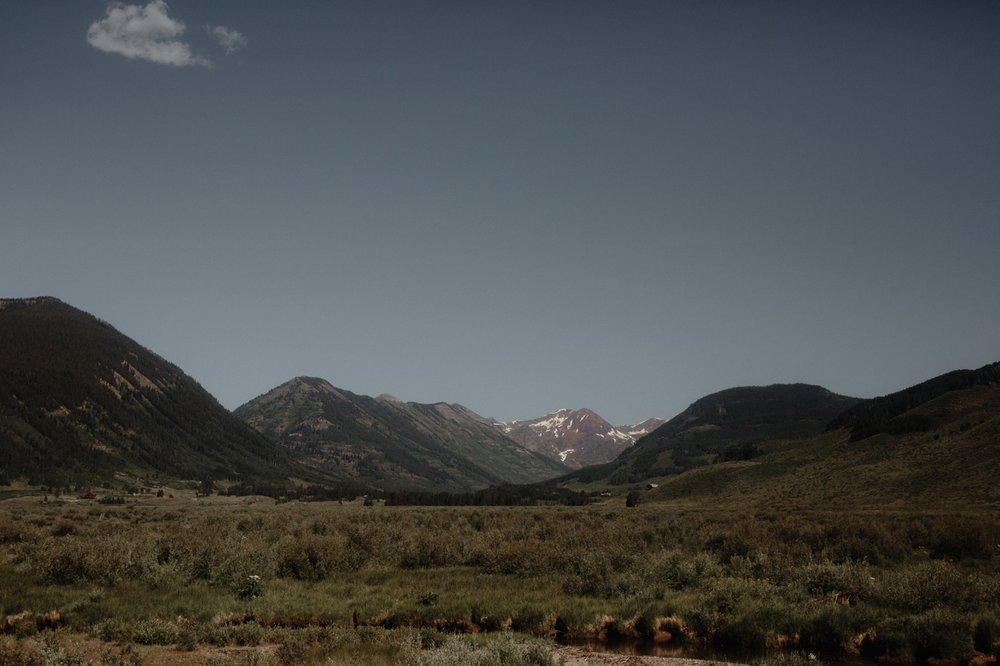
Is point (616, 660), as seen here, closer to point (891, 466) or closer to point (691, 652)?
point (691, 652)

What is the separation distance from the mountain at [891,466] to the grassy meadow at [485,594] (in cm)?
2970

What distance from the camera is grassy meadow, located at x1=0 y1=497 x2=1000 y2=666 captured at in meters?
15.7

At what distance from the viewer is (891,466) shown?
239ft

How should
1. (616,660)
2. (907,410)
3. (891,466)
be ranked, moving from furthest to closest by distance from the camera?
(907,410), (891,466), (616,660)

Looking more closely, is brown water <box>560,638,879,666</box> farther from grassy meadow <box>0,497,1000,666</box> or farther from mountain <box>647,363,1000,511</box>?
mountain <box>647,363,1000,511</box>

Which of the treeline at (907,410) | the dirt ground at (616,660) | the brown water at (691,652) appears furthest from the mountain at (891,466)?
the dirt ground at (616,660)

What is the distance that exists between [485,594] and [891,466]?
244 ft

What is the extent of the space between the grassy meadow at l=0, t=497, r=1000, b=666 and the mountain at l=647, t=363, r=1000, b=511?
97.5ft

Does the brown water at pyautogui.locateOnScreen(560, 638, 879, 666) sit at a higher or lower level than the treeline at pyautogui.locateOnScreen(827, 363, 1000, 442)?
lower

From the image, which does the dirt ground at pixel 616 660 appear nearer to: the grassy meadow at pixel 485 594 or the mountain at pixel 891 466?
the grassy meadow at pixel 485 594

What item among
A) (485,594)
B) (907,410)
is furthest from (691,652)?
(907,410)

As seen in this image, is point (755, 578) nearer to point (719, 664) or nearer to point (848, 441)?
point (719, 664)

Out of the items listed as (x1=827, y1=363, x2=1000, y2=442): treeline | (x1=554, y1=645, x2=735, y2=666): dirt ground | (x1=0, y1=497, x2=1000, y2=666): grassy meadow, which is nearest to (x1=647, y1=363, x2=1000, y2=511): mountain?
(x1=827, y1=363, x2=1000, y2=442): treeline

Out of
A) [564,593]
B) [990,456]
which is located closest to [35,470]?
[564,593]
